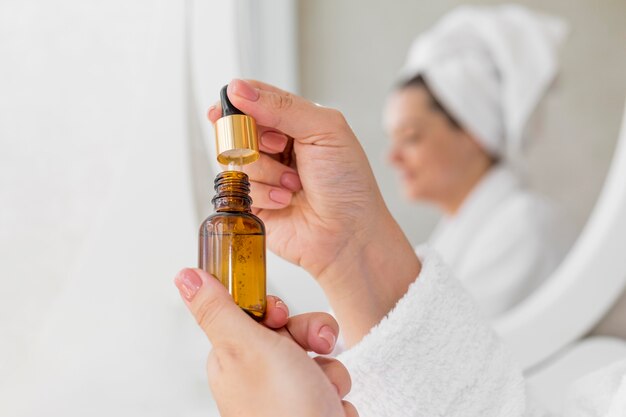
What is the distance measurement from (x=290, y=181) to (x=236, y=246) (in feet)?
0.43

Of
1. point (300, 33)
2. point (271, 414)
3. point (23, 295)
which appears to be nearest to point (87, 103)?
point (23, 295)

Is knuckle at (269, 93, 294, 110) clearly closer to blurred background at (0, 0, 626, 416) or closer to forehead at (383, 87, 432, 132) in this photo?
blurred background at (0, 0, 626, 416)

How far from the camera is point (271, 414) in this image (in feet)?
0.90

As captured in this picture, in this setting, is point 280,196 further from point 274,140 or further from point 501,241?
point 501,241

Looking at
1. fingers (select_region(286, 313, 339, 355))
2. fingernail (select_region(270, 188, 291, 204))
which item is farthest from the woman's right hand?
fingers (select_region(286, 313, 339, 355))

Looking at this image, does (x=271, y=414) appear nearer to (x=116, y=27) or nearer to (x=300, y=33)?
(x=116, y=27)

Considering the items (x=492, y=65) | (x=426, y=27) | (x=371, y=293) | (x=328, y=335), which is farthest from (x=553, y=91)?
(x=328, y=335)

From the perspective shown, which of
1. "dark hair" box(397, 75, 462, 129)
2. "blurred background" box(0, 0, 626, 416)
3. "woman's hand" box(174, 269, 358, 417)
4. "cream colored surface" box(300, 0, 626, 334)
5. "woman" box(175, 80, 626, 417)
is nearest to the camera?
"woman's hand" box(174, 269, 358, 417)

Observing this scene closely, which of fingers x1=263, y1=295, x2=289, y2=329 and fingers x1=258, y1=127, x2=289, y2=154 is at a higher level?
fingers x1=258, y1=127, x2=289, y2=154

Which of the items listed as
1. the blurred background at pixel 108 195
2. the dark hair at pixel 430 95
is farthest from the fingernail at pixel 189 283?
the dark hair at pixel 430 95

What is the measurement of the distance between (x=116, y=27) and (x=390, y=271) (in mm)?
385

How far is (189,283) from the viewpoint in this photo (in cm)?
29

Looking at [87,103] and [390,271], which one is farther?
[87,103]

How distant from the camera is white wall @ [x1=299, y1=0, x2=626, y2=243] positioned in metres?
0.77
